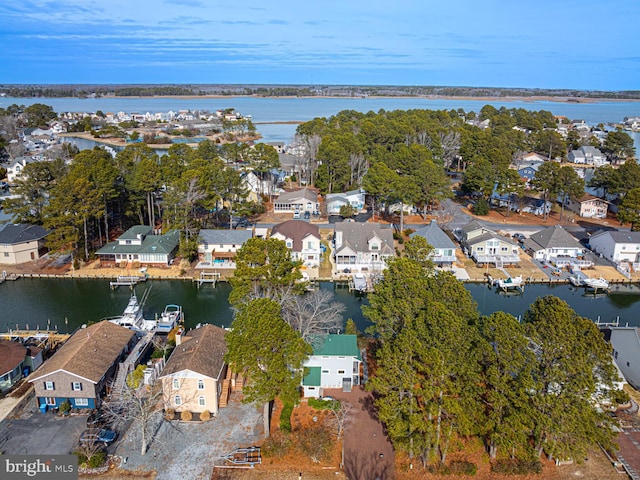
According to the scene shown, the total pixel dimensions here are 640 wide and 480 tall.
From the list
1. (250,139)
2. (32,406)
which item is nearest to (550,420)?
(32,406)

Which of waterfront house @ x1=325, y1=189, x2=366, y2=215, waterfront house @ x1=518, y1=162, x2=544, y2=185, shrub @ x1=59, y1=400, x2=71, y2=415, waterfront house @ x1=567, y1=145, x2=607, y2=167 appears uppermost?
waterfront house @ x1=567, y1=145, x2=607, y2=167

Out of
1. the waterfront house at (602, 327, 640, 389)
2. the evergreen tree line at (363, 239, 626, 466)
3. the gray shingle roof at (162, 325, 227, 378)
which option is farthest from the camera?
the waterfront house at (602, 327, 640, 389)

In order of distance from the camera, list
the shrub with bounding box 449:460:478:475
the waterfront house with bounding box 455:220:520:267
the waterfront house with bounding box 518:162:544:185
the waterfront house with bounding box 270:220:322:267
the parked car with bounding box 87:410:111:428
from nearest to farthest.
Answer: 1. the shrub with bounding box 449:460:478:475
2. the parked car with bounding box 87:410:111:428
3. the waterfront house with bounding box 270:220:322:267
4. the waterfront house with bounding box 455:220:520:267
5. the waterfront house with bounding box 518:162:544:185

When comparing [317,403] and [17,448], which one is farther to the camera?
[317,403]

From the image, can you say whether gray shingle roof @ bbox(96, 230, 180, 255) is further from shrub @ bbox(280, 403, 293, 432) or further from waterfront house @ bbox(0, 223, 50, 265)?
shrub @ bbox(280, 403, 293, 432)

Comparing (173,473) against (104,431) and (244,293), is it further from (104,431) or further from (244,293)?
(244,293)

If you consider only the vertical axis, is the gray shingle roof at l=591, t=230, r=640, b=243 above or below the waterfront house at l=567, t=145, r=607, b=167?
below

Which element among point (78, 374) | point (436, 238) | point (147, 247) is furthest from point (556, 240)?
point (78, 374)

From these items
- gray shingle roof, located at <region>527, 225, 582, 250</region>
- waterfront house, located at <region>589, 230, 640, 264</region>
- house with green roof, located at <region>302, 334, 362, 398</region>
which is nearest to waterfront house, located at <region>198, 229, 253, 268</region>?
house with green roof, located at <region>302, 334, 362, 398</region>
